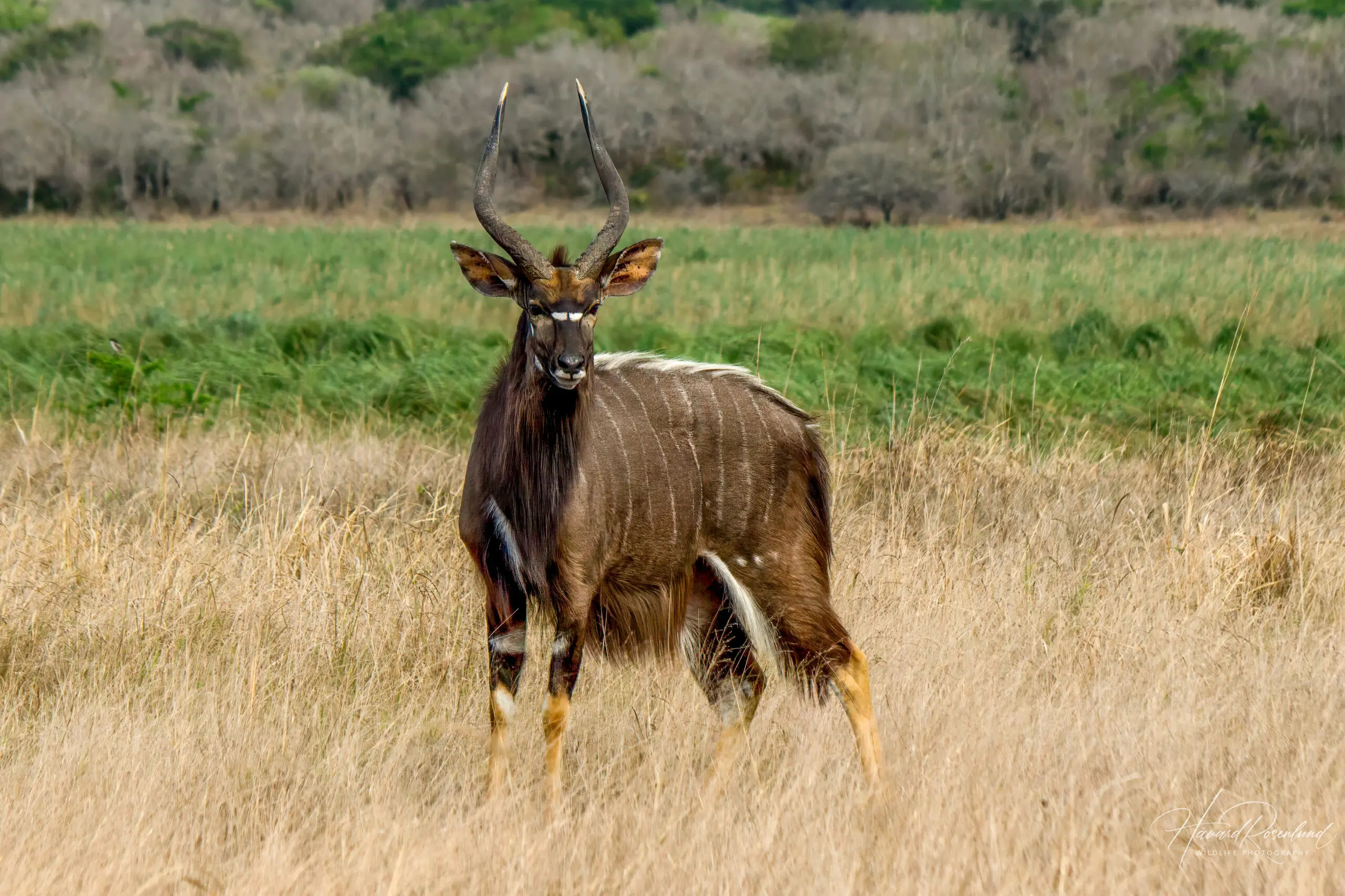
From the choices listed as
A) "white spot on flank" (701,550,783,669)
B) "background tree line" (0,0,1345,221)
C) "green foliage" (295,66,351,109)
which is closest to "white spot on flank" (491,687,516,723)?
"white spot on flank" (701,550,783,669)

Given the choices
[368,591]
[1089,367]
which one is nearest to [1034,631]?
[368,591]

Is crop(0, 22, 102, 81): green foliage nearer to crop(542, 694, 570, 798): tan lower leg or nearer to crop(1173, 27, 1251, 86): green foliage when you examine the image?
crop(1173, 27, 1251, 86): green foliage

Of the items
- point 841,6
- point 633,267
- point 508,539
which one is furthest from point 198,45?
point 508,539

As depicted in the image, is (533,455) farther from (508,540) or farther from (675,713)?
(675,713)

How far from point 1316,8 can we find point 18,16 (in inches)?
2353

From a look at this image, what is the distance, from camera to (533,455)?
406 centimetres

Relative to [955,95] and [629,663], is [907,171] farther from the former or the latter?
[629,663]

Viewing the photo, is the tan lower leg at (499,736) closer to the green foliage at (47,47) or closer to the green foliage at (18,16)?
the green foliage at (47,47)

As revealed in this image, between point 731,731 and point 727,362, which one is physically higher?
point 731,731

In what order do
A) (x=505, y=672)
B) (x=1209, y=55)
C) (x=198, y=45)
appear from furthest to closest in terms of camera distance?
(x=198, y=45) < (x=1209, y=55) < (x=505, y=672)

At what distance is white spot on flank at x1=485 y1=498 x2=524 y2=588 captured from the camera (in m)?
4.05

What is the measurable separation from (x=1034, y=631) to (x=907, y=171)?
35.7 meters

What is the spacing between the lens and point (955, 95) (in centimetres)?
4875

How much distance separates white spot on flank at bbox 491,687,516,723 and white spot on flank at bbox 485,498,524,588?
307 mm
